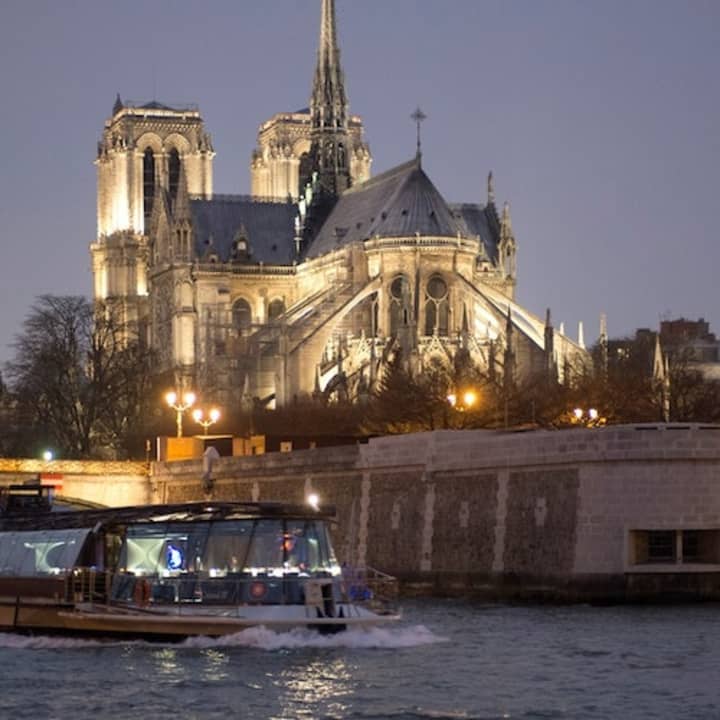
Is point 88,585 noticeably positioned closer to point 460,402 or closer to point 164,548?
point 164,548

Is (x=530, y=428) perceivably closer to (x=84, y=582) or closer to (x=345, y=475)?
(x=345, y=475)

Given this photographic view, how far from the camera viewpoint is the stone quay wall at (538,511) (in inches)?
2073

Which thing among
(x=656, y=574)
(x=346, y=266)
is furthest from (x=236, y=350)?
(x=656, y=574)

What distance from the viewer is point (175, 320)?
140 m

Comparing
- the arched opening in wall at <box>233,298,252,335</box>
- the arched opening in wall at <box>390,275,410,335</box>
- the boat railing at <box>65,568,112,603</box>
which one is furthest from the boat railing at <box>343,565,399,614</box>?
the arched opening in wall at <box>233,298,252,335</box>

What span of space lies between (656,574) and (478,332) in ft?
261

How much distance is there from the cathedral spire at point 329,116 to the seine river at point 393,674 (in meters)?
99.1

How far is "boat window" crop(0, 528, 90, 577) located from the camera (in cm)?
4641

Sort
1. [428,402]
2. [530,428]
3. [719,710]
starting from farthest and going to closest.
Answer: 1. [428,402]
2. [530,428]
3. [719,710]

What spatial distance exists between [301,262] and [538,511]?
91.2 metres

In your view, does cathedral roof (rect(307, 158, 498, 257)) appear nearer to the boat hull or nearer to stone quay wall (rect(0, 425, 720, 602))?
stone quay wall (rect(0, 425, 720, 602))

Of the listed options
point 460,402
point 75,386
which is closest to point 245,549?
point 460,402

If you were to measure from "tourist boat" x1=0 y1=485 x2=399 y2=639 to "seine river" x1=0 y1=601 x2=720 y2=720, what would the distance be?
0.40 m

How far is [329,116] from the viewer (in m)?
146
